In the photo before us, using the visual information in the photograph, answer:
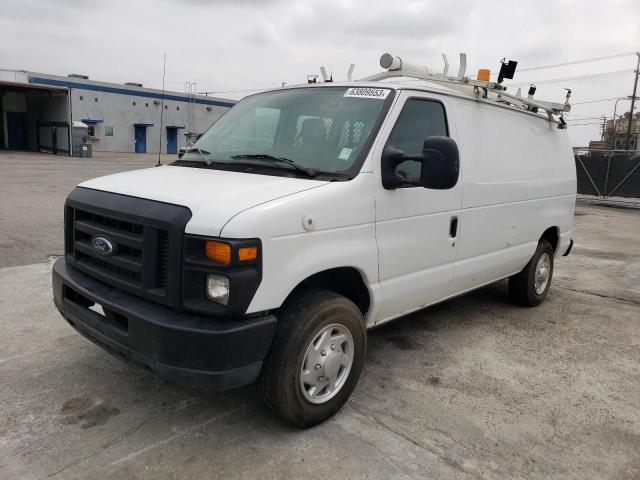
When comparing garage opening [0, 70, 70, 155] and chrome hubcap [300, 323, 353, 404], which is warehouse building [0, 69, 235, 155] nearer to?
garage opening [0, 70, 70, 155]

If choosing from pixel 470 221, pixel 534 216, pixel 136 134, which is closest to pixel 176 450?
pixel 470 221

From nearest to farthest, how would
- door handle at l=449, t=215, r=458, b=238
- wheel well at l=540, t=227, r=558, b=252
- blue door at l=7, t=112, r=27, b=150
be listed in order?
door handle at l=449, t=215, r=458, b=238
wheel well at l=540, t=227, r=558, b=252
blue door at l=7, t=112, r=27, b=150

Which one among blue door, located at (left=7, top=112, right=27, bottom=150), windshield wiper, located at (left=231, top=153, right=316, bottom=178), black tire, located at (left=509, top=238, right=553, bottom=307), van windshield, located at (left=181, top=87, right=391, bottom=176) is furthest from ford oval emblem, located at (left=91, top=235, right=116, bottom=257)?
blue door, located at (left=7, top=112, right=27, bottom=150)

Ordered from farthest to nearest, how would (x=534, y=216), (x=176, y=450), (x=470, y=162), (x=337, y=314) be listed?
(x=534, y=216) < (x=470, y=162) < (x=337, y=314) < (x=176, y=450)

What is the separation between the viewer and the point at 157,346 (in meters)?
2.70

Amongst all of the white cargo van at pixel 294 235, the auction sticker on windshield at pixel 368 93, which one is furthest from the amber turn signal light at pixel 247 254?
the auction sticker on windshield at pixel 368 93

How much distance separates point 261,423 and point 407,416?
940 millimetres

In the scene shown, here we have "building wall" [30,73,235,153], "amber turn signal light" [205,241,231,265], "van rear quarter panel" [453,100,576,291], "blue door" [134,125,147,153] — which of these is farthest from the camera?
"blue door" [134,125,147,153]

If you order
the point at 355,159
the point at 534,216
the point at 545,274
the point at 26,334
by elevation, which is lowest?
the point at 26,334

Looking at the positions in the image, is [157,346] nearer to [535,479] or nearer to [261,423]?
[261,423]

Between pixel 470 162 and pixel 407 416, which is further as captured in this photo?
pixel 470 162

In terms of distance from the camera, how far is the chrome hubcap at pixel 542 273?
580 cm

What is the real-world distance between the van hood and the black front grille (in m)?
0.06

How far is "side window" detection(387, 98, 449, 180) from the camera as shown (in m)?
3.63
